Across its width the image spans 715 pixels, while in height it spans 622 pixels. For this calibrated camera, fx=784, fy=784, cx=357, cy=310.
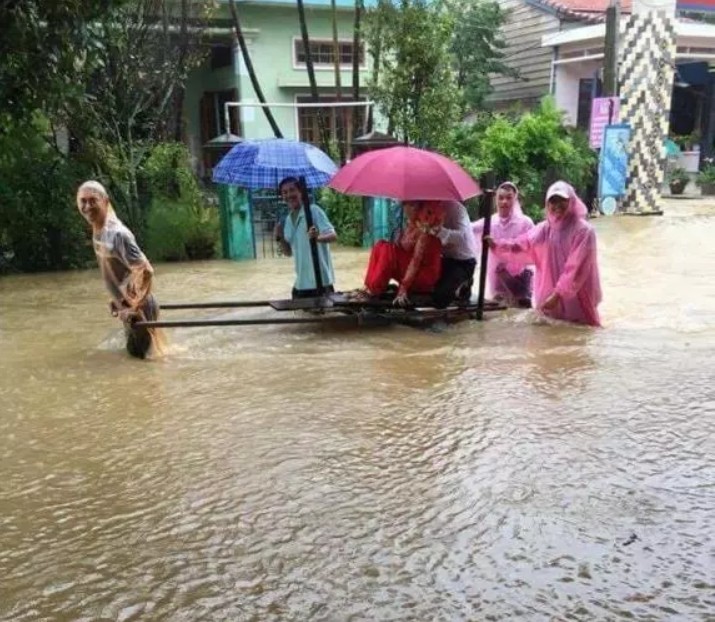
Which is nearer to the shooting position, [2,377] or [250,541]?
[250,541]

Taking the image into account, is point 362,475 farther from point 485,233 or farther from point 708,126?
point 708,126

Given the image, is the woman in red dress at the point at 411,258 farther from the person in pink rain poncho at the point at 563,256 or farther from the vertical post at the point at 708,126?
the vertical post at the point at 708,126

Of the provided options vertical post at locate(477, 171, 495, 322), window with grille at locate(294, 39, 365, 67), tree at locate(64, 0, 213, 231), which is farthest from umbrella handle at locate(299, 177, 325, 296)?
window with grille at locate(294, 39, 365, 67)

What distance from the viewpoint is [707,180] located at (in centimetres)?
2019

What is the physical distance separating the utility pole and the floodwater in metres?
10.1

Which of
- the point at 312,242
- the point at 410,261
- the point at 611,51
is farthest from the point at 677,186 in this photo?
the point at 312,242

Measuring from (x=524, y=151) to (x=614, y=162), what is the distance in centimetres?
244

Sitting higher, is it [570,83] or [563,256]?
[570,83]

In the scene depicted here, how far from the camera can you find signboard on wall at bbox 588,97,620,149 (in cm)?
1595

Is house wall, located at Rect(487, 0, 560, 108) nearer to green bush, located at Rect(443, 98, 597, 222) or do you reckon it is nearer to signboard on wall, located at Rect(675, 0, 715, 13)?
signboard on wall, located at Rect(675, 0, 715, 13)

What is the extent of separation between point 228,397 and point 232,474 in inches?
52.0

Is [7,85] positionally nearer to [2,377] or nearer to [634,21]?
[2,377]

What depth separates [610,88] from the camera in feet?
52.3

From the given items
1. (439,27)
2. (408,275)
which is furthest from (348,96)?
(408,275)
